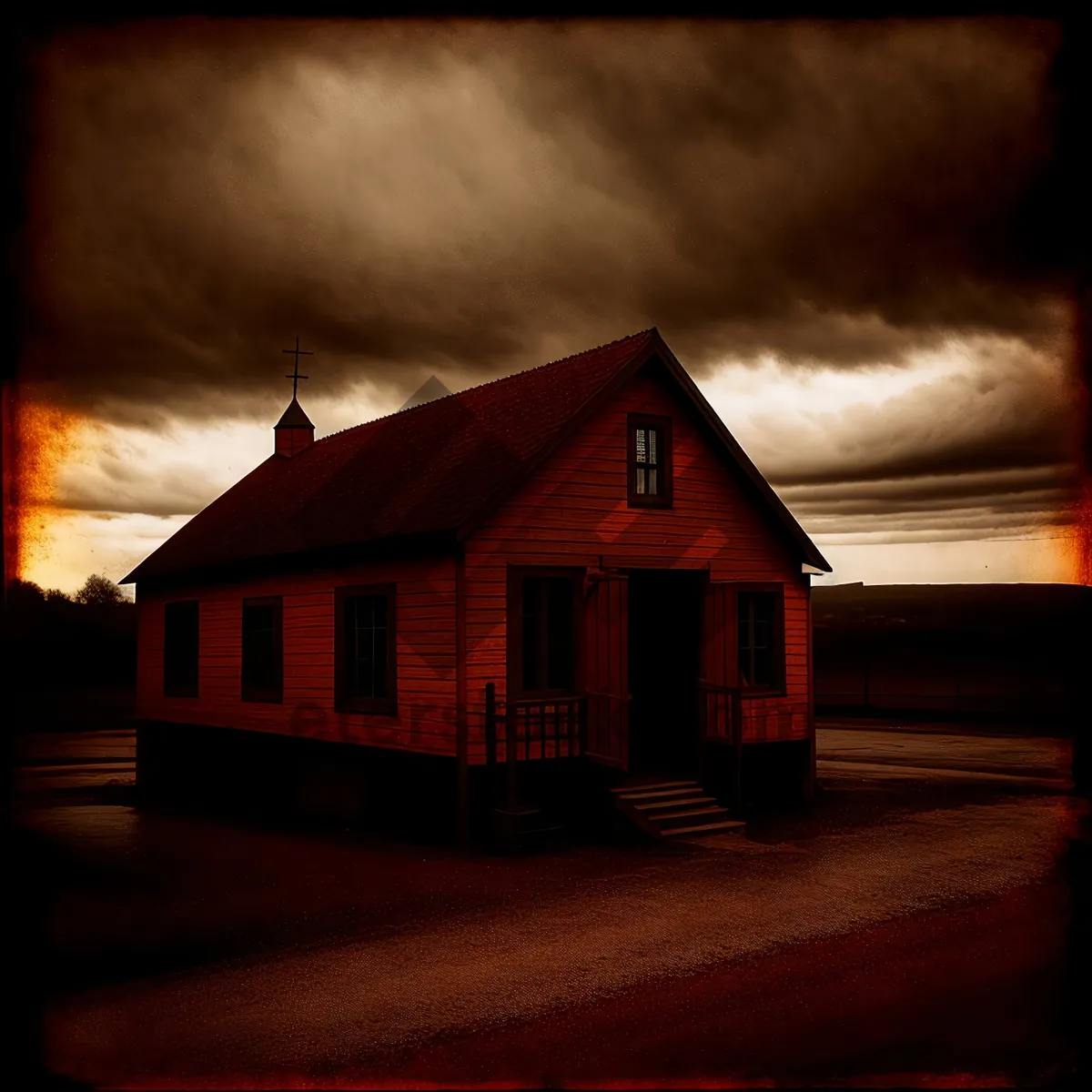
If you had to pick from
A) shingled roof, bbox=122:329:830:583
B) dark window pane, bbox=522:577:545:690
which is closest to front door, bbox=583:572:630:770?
dark window pane, bbox=522:577:545:690

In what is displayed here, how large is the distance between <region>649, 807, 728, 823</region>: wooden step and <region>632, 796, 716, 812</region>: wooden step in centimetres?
11

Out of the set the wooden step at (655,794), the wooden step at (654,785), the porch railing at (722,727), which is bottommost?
the wooden step at (655,794)

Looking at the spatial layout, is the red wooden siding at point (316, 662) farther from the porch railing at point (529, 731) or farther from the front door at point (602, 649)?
the front door at point (602, 649)

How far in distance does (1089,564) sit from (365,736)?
11614 millimetres

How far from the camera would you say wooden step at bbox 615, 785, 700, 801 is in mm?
14456

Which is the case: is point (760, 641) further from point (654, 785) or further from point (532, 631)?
point (532, 631)

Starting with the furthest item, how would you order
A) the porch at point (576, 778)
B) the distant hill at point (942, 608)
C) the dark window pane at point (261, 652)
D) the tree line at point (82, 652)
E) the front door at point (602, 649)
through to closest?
1. the distant hill at point (942, 608)
2. the tree line at point (82, 652)
3. the dark window pane at point (261, 652)
4. the front door at point (602, 649)
5. the porch at point (576, 778)

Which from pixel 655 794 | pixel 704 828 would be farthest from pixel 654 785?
pixel 704 828

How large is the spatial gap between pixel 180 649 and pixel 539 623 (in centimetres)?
1063

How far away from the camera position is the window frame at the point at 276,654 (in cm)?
1756

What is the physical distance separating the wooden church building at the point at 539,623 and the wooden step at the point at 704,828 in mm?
47

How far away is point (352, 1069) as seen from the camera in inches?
249

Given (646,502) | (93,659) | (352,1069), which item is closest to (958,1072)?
(352,1069)

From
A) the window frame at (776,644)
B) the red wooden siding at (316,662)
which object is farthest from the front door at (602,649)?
the window frame at (776,644)
